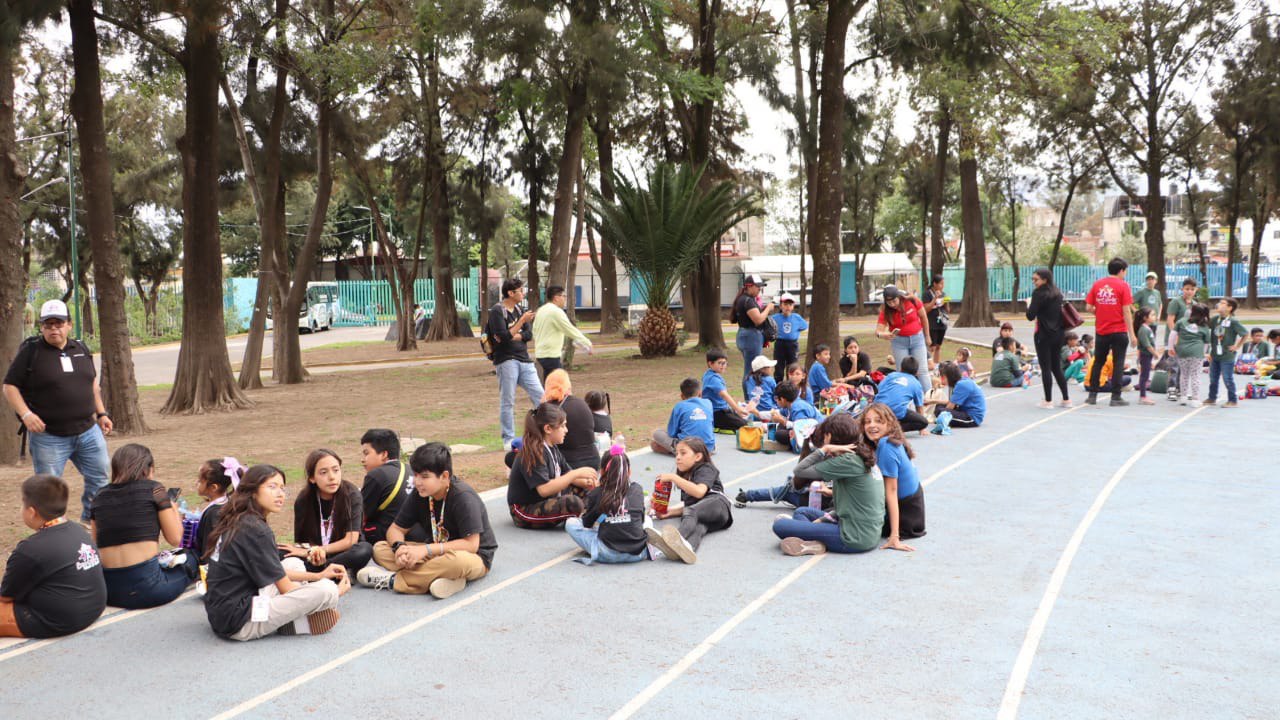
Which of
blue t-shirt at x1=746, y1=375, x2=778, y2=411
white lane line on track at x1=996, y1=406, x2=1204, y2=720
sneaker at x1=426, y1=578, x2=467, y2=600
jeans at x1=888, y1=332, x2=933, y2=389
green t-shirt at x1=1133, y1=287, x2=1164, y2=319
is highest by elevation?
green t-shirt at x1=1133, y1=287, x2=1164, y2=319

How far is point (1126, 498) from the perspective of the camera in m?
8.03

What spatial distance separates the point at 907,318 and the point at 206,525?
909 cm

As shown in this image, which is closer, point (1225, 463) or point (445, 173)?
point (1225, 463)

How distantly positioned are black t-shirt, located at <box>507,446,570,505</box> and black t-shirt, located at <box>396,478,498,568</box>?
1165 mm

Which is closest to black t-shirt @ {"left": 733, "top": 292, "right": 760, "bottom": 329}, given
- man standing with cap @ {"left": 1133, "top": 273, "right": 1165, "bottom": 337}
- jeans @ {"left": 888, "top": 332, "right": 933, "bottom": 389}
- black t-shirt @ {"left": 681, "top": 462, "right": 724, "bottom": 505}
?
jeans @ {"left": 888, "top": 332, "right": 933, "bottom": 389}

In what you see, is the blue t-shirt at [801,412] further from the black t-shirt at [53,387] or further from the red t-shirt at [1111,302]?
the black t-shirt at [53,387]

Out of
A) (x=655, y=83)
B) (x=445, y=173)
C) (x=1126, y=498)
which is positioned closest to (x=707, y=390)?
(x=1126, y=498)

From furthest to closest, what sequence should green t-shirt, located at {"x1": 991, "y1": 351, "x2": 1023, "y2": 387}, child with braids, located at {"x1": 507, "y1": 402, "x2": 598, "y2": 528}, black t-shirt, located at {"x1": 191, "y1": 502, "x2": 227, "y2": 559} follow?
green t-shirt, located at {"x1": 991, "y1": 351, "x2": 1023, "y2": 387}, child with braids, located at {"x1": 507, "y1": 402, "x2": 598, "y2": 528}, black t-shirt, located at {"x1": 191, "y1": 502, "x2": 227, "y2": 559}

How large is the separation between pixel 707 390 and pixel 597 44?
9292 mm

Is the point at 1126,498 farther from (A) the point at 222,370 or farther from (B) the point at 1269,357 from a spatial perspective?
(A) the point at 222,370

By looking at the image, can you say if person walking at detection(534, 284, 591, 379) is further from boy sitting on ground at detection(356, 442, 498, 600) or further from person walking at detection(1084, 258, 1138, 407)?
person walking at detection(1084, 258, 1138, 407)

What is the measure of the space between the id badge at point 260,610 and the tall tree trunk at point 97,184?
8428 mm

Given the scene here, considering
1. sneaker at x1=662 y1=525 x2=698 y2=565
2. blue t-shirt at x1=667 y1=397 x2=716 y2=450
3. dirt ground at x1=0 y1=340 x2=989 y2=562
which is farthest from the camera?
dirt ground at x1=0 y1=340 x2=989 y2=562

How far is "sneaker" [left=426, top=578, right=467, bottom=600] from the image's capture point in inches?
225
